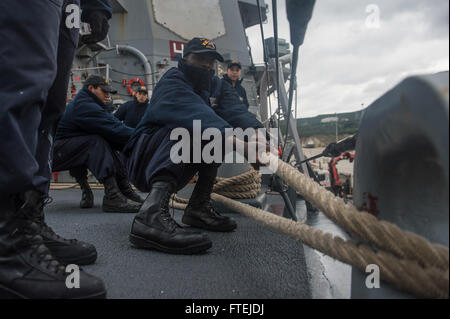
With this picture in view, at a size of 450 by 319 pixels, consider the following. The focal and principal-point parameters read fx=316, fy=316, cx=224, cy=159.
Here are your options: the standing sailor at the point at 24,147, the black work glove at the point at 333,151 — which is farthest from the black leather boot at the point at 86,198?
the black work glove at the point at 333,151

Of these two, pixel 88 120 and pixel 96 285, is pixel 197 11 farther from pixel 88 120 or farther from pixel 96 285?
pixel 96 285

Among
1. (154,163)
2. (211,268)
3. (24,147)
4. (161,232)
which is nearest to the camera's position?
(24,147)

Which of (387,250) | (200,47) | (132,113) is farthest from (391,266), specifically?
(132,113)

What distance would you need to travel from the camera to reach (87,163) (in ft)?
6.21

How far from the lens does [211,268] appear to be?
807 millimetres

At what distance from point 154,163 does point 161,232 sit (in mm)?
243

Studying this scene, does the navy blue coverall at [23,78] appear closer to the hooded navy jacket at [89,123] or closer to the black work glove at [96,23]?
the black work glove at [96,23]

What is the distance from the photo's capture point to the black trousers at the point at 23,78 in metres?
0.57

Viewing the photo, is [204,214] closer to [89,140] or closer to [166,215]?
[166,215]

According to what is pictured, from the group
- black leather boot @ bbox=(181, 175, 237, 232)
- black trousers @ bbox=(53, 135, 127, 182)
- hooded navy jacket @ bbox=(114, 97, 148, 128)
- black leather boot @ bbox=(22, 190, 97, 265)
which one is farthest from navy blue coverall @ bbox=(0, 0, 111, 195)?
hooded navy jacket @ bbox=(114, 97, 148, 128)

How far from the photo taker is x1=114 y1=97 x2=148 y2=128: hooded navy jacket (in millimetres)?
2662

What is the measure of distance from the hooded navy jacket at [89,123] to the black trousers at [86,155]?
46mm
